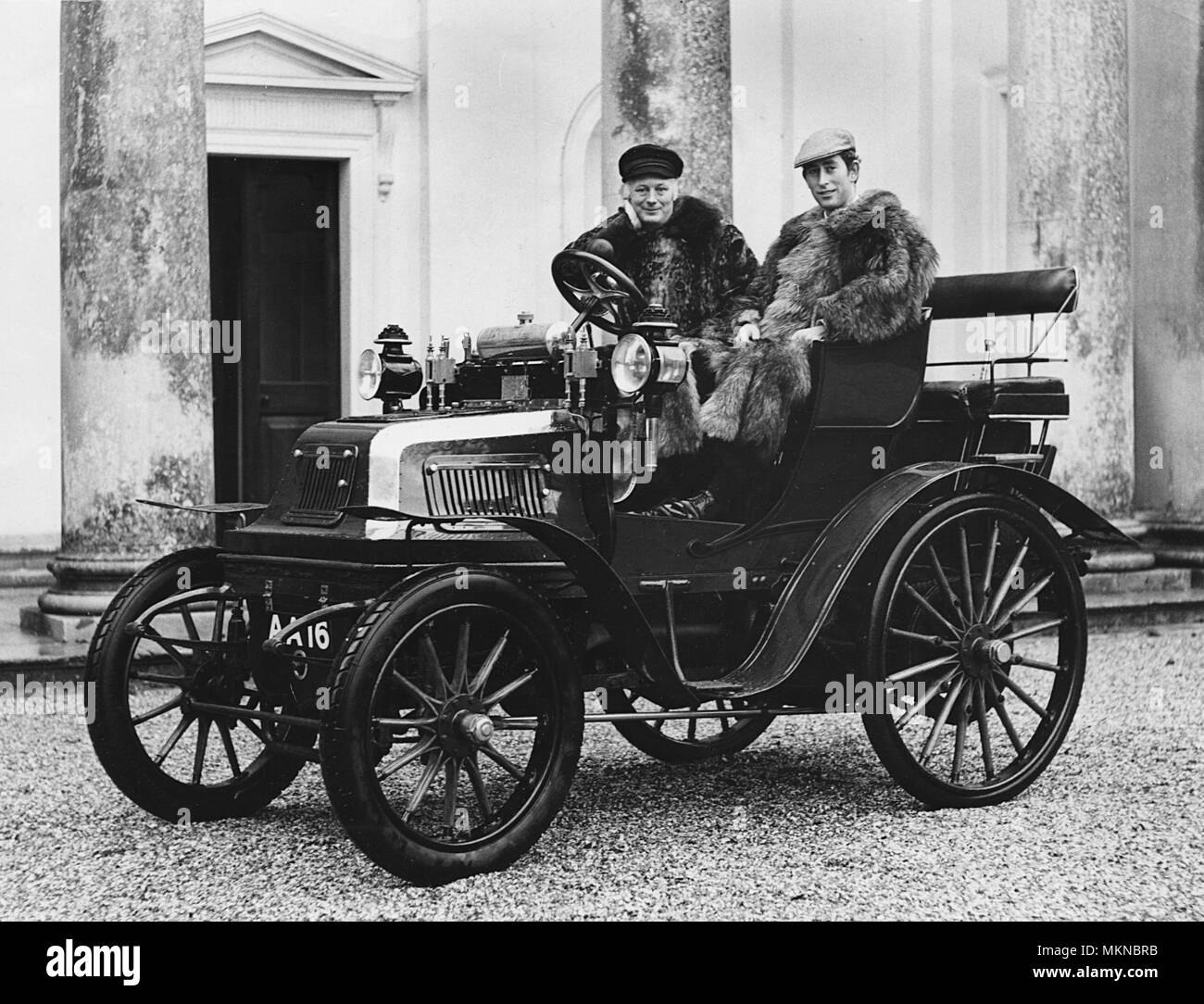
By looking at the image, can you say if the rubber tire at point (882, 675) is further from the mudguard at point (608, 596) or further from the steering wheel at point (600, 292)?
the steering wheel at point (600, 292)

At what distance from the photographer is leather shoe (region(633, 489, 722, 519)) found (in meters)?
5.38

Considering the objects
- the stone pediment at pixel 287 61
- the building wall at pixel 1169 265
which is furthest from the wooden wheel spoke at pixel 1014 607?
the stone pediment at pixel 287 61

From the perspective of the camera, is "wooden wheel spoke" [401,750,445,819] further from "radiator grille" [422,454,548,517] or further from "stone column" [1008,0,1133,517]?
"stone column" [1008,0,1133,517]

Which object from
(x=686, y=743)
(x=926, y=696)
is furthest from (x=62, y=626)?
(x=926, y=696)

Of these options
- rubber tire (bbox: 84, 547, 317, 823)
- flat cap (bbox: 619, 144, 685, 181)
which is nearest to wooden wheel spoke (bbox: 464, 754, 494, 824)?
rubber tire (bbox: 84, 547, 317, 823)

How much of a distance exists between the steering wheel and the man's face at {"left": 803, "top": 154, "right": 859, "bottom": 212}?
0.85 m

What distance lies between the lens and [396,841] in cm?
434

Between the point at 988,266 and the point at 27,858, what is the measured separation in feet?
34.2

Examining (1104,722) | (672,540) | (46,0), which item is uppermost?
(46,0)

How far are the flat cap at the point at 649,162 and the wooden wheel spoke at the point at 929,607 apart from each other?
163 cm

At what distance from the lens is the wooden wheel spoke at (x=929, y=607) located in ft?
17.6
